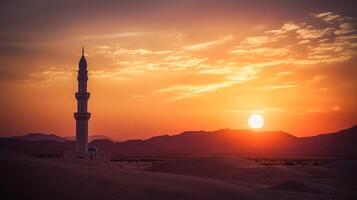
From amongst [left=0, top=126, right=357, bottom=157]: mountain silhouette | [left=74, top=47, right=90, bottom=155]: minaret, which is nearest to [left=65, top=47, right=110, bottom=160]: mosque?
[left=74, top=47, right=90, bottom=155]: minaret

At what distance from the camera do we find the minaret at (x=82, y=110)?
60.5 metres

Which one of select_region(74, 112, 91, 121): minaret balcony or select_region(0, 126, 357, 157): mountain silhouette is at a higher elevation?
select_region(74, 112, 91, 121): minaret balcony

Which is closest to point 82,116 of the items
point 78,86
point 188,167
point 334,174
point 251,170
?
point 78,86

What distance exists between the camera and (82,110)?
61281 mm

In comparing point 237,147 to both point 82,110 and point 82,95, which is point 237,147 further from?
point 82,95

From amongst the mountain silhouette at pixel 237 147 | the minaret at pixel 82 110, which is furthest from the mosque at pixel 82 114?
the mountain silhouette at pixel 237 147

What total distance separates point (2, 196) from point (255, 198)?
1321 centimetres

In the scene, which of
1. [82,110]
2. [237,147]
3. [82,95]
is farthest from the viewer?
[237,147]

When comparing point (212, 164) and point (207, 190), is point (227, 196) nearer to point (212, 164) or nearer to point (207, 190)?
point (207, 190)

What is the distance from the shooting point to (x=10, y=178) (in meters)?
12.8

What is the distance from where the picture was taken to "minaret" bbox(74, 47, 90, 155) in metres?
60.5

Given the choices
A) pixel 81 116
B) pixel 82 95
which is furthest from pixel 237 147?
pixel 82 95

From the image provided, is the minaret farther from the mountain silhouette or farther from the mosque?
the mountain silhouette

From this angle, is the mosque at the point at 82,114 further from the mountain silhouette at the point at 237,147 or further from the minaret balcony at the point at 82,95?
the mountain silhouette at the point at 237,147
